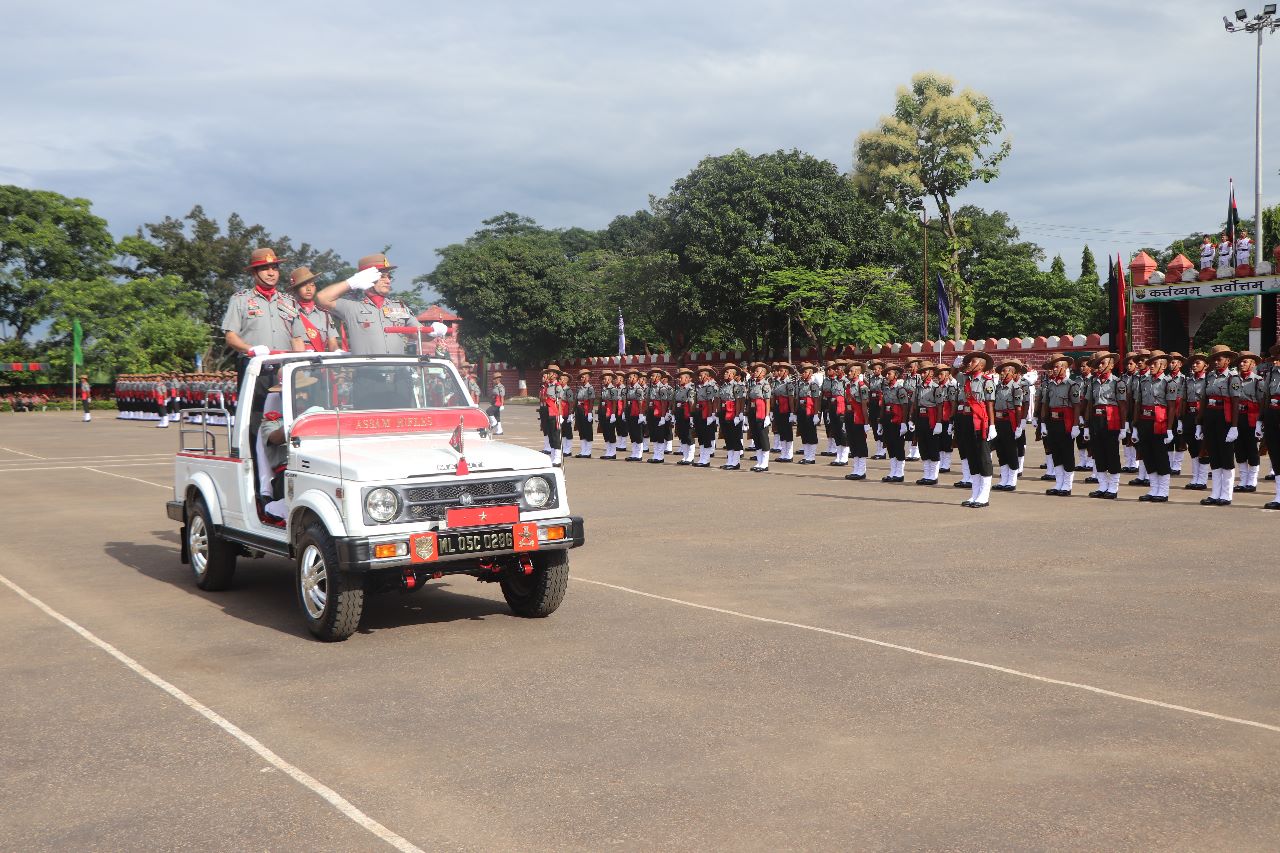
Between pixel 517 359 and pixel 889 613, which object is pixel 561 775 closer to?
pixel 889 613

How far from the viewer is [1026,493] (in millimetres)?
16875

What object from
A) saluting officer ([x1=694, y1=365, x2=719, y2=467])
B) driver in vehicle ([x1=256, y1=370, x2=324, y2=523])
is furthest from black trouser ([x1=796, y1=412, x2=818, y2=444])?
driver in vehicle ([x1=256, y1=370, x2=324, y2=523])

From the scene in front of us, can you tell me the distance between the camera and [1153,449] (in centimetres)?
1550

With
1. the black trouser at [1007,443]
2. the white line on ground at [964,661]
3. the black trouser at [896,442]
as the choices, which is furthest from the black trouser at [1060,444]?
the white line on ground at [964,661]

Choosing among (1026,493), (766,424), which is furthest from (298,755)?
(766,424)

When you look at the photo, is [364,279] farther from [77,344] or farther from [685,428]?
[77,344]

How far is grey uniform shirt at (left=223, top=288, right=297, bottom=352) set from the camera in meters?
9.91

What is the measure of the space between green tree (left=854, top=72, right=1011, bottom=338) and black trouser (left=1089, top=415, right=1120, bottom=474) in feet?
116

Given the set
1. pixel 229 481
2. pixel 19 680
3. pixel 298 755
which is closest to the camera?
pixel 298 755

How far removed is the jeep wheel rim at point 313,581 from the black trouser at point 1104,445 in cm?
1172

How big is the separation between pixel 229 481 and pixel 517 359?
204 feet

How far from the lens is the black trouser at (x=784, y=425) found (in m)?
23.6

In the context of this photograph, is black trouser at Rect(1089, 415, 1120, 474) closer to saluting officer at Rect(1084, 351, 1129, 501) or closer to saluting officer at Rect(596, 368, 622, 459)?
saluting officer at Rect(1084, 351, 1129, 501)

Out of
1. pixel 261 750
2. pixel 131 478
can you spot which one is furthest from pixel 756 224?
pixel 261 750
